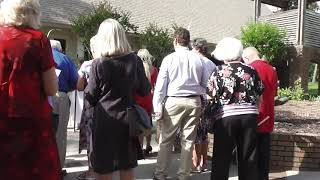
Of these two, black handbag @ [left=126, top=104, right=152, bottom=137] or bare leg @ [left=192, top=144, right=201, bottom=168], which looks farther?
bare leg @ [left=192, top=144, right=201, bottom=168]

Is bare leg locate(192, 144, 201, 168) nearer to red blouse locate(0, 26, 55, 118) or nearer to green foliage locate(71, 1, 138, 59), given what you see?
red blouse locate(0, 26, 55, 118)

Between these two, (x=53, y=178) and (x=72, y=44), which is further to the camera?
(x=72, y=44)

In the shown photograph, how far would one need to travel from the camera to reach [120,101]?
4.69m

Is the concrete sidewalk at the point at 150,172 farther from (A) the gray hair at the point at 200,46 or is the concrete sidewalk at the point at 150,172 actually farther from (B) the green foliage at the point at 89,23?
(B) the green foliage at the point at 89,23

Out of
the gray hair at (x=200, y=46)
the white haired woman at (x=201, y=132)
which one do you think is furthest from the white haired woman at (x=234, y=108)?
the gray hair at (x=200, y=46)

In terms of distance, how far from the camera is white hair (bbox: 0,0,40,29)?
3510mm

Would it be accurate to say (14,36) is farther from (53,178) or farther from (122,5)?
(122,5)

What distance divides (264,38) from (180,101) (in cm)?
1427

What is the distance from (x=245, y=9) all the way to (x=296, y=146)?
24.5m

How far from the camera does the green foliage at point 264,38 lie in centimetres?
1961

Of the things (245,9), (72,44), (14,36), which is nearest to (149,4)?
(72,44)

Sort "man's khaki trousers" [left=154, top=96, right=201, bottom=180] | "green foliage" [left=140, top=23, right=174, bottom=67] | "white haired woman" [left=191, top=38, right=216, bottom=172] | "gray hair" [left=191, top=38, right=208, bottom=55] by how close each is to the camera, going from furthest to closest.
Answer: "green foliage" [left=140, top=23, right=174, bottom=67]
"gray hair" [left=191, top=38, right=208, bottom=55]
"white haired woman" [left=191, top=38, right=216, bottom=172]
"man's khaki trousers" [left=154, top=96, right=201, bottom=180]

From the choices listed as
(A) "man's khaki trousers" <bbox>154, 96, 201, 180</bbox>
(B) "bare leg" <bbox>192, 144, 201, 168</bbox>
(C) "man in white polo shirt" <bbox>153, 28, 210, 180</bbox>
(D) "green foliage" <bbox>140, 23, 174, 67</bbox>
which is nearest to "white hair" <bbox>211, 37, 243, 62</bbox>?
(C) "man in white polo shirt" <bbox>153, 28, 210, 180</bbox>

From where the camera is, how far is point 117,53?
184 inches
